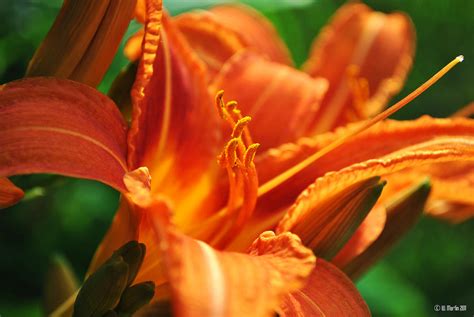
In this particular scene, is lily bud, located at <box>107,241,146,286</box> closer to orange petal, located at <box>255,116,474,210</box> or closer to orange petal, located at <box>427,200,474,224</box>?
orange petal, located at <box>255,116,474,210</box>

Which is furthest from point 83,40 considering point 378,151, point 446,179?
point 446,179

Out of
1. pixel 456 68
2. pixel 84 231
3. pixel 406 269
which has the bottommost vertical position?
pixel 406 269

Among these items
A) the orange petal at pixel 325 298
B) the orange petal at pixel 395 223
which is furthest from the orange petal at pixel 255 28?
the orange petal at pixel 325 298

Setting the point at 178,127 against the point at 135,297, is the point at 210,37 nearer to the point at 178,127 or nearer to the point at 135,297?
the point at 178,127

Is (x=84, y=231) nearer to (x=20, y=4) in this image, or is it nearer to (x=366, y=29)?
(x=20, y=4)

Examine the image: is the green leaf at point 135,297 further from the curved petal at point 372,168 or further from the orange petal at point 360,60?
the orange petal at point 360,60

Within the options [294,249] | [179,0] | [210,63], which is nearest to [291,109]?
[210,63]
